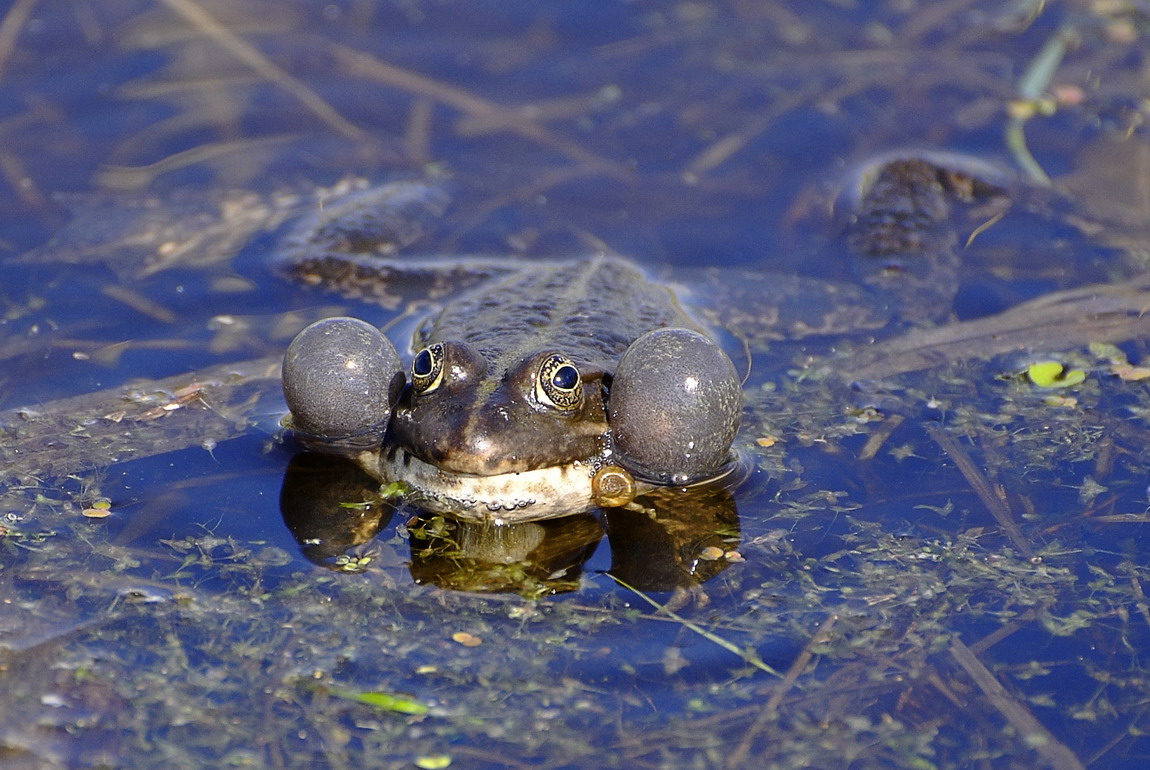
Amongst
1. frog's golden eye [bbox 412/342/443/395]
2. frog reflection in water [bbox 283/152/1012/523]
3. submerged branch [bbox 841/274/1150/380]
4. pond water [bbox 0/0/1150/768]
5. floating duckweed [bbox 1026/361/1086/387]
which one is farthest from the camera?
submerged branch [bbox 841/274/1150/380]

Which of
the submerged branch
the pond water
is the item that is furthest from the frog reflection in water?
the submerged branch

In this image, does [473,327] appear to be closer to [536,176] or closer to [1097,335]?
[536,176]

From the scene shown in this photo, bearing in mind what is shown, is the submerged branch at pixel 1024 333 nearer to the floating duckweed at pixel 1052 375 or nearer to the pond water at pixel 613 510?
the pond water at pixel 613 510

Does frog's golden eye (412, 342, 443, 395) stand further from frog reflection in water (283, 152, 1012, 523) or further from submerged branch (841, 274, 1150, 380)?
submerged branch (841, 274, 1150, 380)

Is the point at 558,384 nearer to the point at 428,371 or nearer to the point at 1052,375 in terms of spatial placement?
the point at 428,371

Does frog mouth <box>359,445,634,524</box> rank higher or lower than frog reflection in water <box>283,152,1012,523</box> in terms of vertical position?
lower

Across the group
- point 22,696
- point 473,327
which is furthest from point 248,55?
point 22,696
